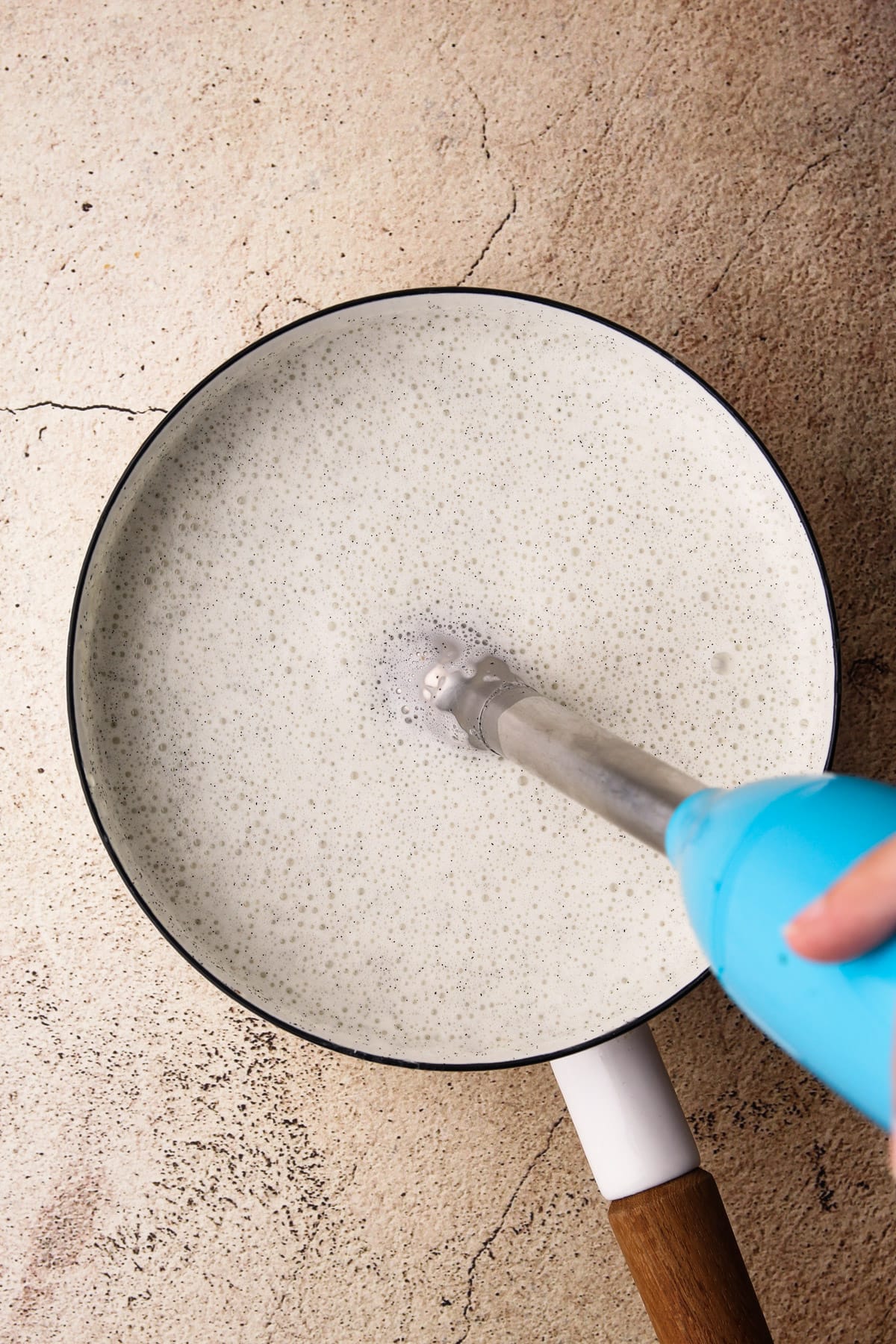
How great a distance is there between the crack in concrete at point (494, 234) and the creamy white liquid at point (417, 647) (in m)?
0.30

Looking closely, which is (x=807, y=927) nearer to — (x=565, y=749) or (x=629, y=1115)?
(x=565, y=749)

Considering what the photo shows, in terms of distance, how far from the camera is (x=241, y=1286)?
89 cm

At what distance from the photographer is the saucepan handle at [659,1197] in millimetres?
617

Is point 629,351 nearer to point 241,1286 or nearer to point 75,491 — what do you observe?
point 75,491

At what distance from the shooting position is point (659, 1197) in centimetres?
62

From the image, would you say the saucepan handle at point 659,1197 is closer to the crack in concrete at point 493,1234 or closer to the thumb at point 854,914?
the crack in concrete at point 493,1234

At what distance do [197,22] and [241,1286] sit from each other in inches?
46.4

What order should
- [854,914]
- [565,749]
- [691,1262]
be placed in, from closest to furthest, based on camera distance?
[854,914], [565,749], [691,1262]

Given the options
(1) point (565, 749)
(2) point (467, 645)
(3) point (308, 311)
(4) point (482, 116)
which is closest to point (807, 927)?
(1) point (565, 749)

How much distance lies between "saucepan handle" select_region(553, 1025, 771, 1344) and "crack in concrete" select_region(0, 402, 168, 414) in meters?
0.66

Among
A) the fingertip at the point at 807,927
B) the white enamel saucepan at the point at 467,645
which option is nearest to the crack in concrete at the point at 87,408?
the white enamel saucepan at the point at 467,645

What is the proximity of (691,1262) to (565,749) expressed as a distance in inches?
15.8

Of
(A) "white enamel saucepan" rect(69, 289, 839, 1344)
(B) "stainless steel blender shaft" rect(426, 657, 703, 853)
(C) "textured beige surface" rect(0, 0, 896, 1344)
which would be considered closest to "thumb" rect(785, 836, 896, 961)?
(B) "stainless steel blender shaft" rect(426, 657, 703, 853)

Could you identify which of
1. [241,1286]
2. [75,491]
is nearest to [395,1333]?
[241,1286]
